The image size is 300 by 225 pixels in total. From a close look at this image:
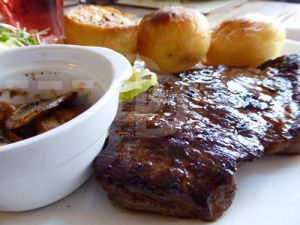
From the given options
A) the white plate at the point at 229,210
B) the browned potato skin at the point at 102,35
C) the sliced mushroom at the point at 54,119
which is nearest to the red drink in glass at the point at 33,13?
the browned potato skin at the point at 102,35

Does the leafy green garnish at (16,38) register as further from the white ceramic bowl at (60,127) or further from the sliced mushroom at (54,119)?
the sliced mushroom at (54,119)

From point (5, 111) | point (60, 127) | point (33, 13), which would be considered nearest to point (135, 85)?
point (5, 111)

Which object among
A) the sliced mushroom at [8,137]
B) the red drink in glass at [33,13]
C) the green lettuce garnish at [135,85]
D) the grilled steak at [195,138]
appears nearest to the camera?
the grilled steak at [195,138]

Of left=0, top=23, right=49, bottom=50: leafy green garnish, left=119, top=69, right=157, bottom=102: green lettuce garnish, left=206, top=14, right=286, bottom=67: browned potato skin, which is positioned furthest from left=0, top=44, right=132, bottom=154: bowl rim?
left=206, top=14, right=286, bottom=67: browned potato skin

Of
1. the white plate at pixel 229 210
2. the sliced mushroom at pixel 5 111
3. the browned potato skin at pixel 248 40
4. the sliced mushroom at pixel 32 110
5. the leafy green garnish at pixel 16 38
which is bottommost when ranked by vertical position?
the white plate at pixel 229 210

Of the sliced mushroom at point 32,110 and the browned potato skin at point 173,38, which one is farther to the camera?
the browned potato skin at point 173,38

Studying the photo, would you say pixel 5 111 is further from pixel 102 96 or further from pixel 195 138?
pixel 195 138

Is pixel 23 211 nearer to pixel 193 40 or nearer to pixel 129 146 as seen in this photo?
pixel 129 146

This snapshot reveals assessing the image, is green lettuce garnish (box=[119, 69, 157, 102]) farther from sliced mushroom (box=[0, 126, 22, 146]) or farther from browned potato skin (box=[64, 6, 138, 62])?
sliced mushroom (box=[0, 126, 22, 146])
